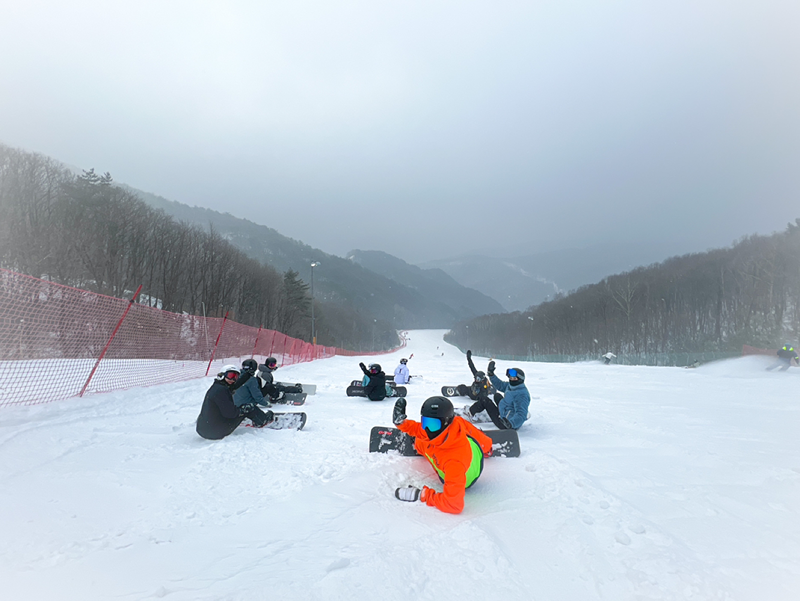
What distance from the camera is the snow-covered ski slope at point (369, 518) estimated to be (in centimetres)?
273

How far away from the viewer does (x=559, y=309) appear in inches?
3531

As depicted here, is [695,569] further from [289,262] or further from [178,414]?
[289,262]

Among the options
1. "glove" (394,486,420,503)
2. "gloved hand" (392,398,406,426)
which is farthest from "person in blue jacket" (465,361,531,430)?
"glove" (394,486,420,503)

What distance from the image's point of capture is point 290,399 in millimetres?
9914

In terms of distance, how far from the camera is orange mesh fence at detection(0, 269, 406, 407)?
825 cm

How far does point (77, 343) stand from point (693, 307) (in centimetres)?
7496

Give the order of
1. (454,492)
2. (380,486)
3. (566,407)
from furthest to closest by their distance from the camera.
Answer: (566,407)
(380,486)
(454,492)

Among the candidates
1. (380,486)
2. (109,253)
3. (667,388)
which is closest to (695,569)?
(380,486)

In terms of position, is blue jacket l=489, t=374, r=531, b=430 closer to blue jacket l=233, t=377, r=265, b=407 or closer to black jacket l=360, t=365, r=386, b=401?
black jacket l=360, t=365, r=386, b=401

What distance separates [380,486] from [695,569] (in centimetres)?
277

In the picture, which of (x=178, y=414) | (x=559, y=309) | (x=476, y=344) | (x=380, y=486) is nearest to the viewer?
(x=380, y=486)

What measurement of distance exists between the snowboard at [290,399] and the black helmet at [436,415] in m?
6.73

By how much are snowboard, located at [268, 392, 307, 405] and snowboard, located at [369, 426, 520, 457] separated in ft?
15.7

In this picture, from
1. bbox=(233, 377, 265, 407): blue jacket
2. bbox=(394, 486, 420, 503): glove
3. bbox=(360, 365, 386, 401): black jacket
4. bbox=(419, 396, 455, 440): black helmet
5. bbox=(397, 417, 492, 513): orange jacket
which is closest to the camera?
bbox=(397, 417, 492, 513): orange jacket
